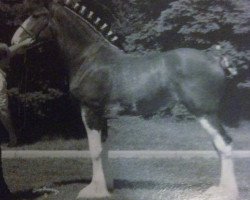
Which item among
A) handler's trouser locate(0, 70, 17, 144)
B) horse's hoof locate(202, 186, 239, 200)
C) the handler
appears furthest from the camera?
handler's trouser locate(0, 70, 17, 144)

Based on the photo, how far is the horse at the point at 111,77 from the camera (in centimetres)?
254

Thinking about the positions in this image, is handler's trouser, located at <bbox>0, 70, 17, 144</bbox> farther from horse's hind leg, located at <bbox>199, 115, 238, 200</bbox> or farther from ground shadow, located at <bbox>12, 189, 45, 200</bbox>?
horse's hind leg, located at <bbox>199, 115, 238, 200</bbox>

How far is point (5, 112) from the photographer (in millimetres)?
2770

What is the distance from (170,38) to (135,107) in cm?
32

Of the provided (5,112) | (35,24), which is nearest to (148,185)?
(5,112)

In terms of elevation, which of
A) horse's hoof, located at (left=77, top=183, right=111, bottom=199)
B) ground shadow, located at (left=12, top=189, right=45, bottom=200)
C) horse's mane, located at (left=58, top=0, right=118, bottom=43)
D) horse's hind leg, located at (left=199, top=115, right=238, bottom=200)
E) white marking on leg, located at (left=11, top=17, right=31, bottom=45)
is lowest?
ground shadow, located at (left=12, top=189, right=45, bottom=200)

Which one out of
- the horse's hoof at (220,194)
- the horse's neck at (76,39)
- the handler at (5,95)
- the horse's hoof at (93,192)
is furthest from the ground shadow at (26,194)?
the horse's hoof at (220,194)

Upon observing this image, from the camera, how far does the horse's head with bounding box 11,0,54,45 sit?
102 inches

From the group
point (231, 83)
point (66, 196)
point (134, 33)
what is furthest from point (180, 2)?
point (66, 196)

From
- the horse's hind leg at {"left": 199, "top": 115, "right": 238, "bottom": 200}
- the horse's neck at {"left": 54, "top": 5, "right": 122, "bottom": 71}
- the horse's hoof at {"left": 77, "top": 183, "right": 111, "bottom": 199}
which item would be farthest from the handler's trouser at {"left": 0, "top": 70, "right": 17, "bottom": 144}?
the horse's hind leg at {"left": 199, "top": 115, "right": 238, "bottom": 200}

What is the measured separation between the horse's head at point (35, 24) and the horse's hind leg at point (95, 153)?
1.22ft

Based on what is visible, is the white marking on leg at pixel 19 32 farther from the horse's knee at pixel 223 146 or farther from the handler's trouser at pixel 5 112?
the horse's knee at pixel 223 146

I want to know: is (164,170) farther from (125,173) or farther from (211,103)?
(211,103)

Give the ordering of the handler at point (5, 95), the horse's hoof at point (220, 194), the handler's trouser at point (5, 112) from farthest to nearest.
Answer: the handler's trouser at point (5, 112) < the handler at point (5, 95) < the horse's hoof at point (220, 194)
